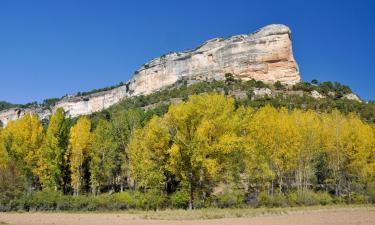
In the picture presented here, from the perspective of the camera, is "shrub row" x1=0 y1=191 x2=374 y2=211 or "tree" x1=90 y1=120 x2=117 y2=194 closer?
"shrub row" x1=0 y1=191 x2=374 y2=211

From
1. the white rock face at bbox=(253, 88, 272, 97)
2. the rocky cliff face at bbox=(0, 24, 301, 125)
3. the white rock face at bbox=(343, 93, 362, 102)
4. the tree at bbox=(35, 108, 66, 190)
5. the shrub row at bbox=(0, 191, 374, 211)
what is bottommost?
the shrub row at bbox=(0, 191, 374, 211)

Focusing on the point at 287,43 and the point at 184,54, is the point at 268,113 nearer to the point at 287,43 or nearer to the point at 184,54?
the point at 287,43

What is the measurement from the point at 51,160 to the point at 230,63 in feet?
286

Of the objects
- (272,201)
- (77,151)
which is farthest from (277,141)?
(77,151)

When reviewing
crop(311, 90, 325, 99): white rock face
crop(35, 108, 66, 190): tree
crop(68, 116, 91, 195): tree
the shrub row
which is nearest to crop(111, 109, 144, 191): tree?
crop(68, 116, 91, 195): tree

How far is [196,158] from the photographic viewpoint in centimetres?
3222

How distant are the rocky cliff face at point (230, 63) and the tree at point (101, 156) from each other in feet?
248

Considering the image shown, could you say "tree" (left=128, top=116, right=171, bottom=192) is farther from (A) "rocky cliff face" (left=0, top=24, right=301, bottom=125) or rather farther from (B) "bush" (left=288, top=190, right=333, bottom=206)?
(A) "rocky cliff face" (left=0, top=24, right=301, bottom=125)

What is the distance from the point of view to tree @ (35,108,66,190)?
1783 inches

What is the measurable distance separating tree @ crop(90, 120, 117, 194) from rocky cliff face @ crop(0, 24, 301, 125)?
75.6 meters

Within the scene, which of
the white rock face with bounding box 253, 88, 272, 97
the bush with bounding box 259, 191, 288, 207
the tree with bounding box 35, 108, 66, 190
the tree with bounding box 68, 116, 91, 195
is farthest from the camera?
the white rock face with bounding box 253, 88, 272, 97

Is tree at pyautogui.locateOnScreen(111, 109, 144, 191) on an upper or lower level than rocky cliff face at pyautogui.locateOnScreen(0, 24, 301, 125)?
Answer: lower

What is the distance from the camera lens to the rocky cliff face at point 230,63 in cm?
11869

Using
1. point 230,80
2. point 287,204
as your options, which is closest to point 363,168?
point 287,204
